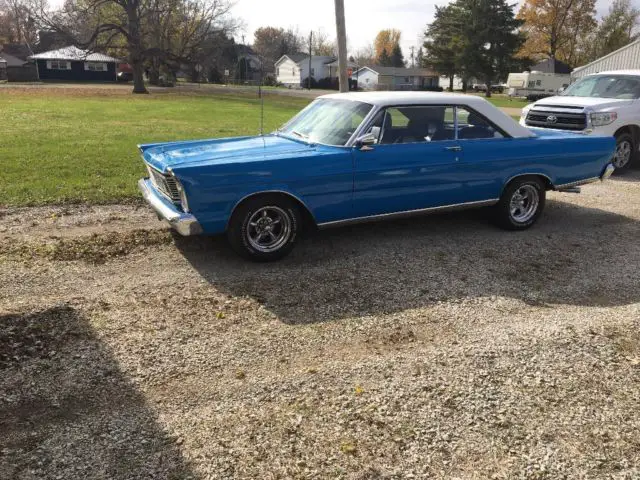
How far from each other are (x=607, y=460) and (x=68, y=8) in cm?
4950

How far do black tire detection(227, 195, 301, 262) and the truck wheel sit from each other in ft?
28.4

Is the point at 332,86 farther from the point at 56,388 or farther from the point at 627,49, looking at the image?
the point at 56,388

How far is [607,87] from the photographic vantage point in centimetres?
1168

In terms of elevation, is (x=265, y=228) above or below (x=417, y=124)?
below

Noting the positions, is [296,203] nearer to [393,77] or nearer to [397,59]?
[393,77]

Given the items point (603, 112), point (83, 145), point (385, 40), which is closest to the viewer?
point (603, 112)

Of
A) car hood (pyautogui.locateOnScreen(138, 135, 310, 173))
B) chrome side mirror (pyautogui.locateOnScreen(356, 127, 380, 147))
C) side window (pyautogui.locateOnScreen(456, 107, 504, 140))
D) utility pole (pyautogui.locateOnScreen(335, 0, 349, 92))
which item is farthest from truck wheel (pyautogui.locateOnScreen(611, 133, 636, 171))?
car hood (pyautogui.locateOnScreen(138, 135, 310, 173))

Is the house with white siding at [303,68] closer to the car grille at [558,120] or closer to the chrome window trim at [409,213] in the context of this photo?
the car grille at [558,120]

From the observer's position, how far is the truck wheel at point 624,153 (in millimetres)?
11141

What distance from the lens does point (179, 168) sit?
4875mm

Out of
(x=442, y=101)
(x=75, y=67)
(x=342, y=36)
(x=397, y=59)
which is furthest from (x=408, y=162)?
(x=397, y=59)

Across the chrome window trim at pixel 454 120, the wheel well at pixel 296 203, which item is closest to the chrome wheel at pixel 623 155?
the chrome window trim at pixel 454 120

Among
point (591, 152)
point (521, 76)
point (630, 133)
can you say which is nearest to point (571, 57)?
point (521, 76)

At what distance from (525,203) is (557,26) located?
231ft
